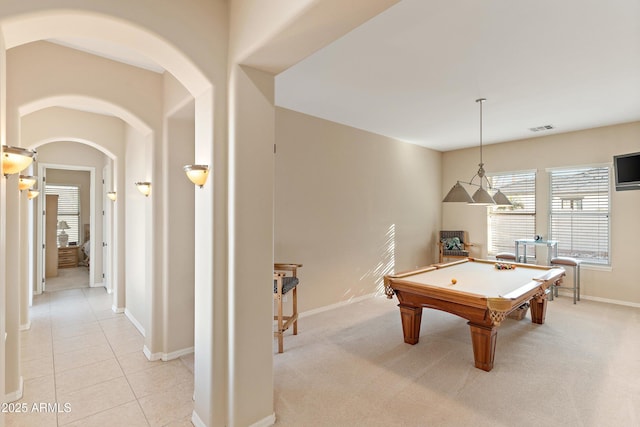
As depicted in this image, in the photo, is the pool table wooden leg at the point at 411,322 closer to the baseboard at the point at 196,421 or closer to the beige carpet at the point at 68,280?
the baseboard at the point at 196,421

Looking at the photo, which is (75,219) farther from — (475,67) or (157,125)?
(475,67)

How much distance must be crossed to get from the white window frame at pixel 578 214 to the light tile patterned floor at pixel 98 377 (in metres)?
6.40

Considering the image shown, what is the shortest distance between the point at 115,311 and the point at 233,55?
14.8ft

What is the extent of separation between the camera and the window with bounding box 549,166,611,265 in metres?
5.15

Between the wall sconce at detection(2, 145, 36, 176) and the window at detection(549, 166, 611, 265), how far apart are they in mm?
7154

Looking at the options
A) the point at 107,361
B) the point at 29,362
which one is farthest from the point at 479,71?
the point at 29,362

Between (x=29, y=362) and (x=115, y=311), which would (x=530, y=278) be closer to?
(x=29, y=362)

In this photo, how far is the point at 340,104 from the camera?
4145 millimetres

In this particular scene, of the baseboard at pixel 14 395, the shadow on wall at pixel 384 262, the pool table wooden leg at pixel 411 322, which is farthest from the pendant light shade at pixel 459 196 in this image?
the baseboard at pixel 14 395

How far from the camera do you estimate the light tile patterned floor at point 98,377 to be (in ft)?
7.50

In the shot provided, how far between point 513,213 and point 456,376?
450cm

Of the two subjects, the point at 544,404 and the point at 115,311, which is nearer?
the point at 544,404

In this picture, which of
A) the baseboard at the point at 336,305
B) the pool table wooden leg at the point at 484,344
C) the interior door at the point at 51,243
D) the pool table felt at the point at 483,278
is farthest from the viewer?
the interior door at the point at 51,243

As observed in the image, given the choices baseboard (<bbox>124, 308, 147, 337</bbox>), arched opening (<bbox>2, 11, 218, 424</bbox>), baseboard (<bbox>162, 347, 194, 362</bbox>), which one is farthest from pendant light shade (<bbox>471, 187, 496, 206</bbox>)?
baseboard (<bbox>124, 308, 147, 337</bbox>)
